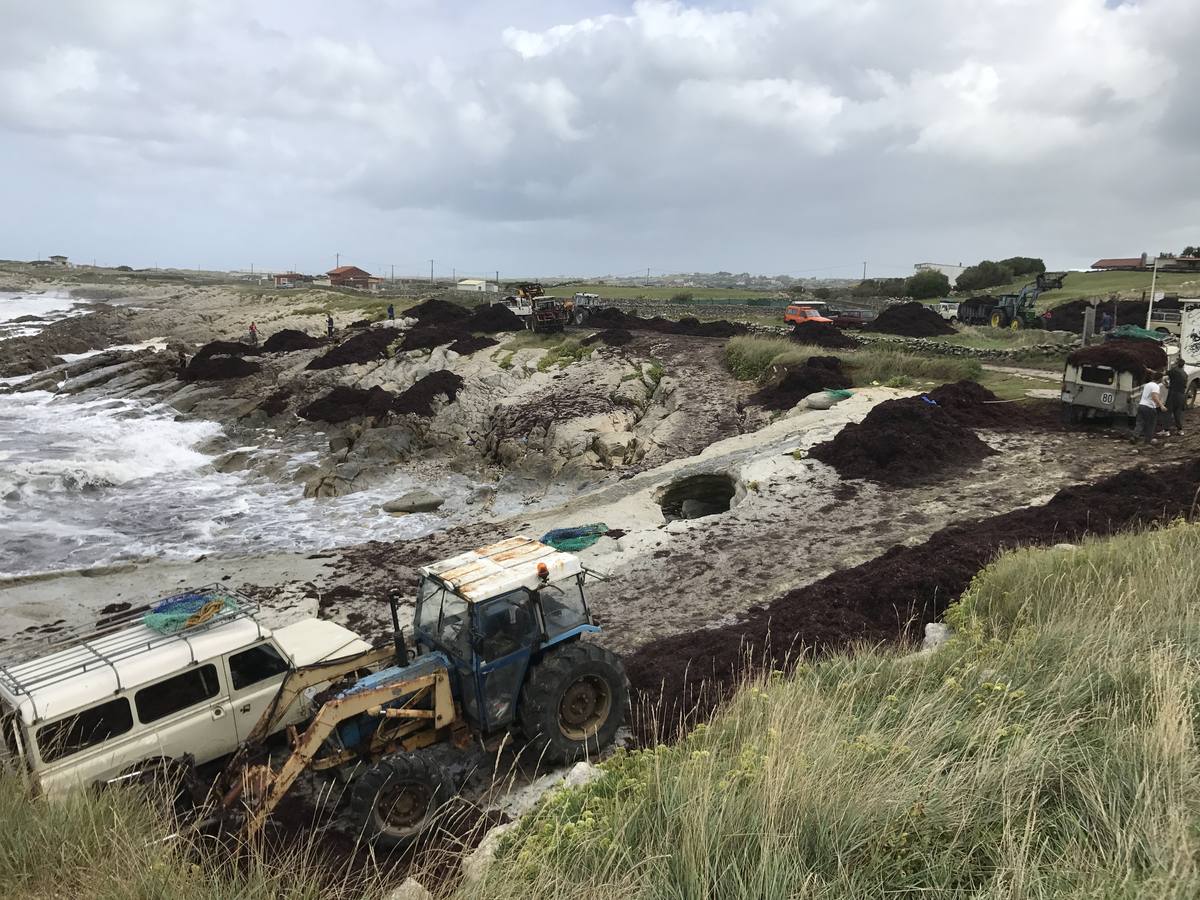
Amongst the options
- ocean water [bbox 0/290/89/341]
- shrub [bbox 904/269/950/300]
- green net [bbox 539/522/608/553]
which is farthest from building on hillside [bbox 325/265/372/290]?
green net [bbox 539/522/608/553]

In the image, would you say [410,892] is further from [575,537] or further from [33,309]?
[33,309]

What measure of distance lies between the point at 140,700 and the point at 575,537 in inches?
322

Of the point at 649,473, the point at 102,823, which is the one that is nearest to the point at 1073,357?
the point at 649,473

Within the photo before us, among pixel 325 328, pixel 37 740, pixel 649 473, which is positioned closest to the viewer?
pixel 37 740

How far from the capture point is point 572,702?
7406 millimetres

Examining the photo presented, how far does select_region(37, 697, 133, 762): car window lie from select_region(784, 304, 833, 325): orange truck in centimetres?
3411

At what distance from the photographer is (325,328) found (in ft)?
165

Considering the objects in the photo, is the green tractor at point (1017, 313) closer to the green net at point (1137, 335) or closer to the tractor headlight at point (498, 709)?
the green net at point (1137, 335)

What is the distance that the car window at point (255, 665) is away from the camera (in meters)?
7.87

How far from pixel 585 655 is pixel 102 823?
4.08 m

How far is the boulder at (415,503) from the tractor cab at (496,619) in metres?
12.6

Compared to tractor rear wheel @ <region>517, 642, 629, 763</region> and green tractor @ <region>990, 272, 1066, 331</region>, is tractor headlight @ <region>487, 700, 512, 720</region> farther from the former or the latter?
green tractor @ <region>990, 272, 1066, 331</region>

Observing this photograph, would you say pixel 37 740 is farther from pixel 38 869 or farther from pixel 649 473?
pixel 649 473

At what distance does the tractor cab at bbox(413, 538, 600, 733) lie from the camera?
23.4 feet
